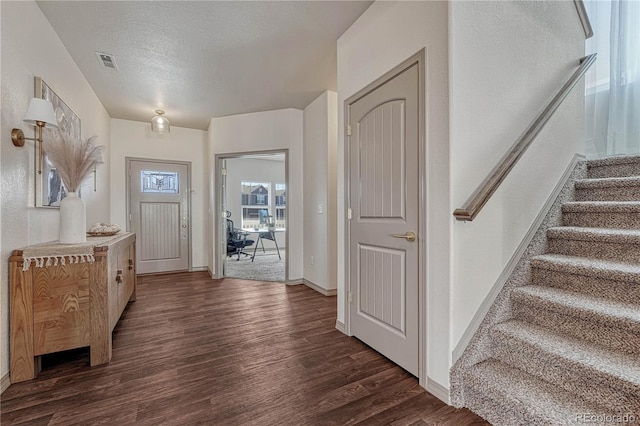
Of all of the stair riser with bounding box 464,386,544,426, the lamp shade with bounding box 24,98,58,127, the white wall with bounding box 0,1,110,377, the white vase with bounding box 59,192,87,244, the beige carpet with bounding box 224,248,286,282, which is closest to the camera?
the stair riser with bounding box 464,386,544,426

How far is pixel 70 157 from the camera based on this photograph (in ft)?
6.71

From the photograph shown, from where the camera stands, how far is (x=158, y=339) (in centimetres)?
242

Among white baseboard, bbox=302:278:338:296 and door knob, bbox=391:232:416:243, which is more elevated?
door knob, bbox=391:232:416:243

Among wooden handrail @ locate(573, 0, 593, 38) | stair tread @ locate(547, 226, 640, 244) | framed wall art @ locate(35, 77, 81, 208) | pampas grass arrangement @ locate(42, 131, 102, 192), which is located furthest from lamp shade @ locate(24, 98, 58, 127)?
wooden handrail @ locate(573, 0, 593, 38)

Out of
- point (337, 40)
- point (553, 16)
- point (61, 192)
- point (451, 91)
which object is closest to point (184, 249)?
point (61, 192)

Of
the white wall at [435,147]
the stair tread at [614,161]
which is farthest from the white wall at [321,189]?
the stair tread at [614,161]

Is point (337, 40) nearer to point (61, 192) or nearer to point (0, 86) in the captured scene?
point (0, 86)

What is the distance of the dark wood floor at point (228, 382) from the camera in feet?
4.93

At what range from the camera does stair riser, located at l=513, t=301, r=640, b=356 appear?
4.34ft

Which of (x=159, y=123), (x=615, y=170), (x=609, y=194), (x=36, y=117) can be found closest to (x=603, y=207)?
(x=609, y=194)

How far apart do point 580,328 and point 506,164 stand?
3.04 ft

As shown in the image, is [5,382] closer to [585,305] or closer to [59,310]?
[59,310]

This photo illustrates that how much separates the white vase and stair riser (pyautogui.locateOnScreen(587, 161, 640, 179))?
13.7 ft

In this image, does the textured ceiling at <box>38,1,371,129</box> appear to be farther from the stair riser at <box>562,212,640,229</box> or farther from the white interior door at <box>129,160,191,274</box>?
the stair riser at <box>562,212,640,229</box>
